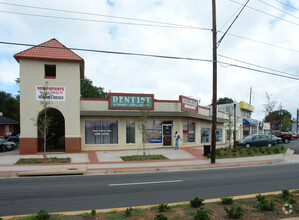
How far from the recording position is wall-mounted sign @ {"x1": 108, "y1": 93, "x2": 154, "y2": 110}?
20.2 metres

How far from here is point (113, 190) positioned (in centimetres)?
791

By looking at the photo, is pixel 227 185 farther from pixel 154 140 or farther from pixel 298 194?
pixel 154 140

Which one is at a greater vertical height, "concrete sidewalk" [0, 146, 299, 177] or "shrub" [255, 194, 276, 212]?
"shrub" [255, 194, 276, 212]

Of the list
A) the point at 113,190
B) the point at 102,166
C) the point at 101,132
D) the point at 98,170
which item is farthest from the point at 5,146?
the point at 113,190

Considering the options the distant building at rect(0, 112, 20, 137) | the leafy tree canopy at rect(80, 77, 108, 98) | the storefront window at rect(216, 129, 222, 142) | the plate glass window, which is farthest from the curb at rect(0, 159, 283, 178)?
the leafy tree canopy at rect(80, 77, 108, 98)

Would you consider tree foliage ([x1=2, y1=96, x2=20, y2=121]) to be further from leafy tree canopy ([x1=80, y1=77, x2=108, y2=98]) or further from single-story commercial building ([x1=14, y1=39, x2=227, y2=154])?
single-story commercial building ([x1=14, y1=39, x2=227, y2=154])

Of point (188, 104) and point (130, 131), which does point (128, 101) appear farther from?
point (188, 104)

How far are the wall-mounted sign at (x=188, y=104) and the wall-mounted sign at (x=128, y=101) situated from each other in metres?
2.93

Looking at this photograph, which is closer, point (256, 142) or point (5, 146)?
point (5, 146)

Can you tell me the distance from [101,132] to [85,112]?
233 cm

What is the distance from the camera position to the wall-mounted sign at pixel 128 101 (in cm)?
2016

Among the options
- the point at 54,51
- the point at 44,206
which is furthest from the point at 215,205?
the point at 54,51

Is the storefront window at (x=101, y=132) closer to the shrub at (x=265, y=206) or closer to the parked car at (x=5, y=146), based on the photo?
the parked car at (x=5, y=146)

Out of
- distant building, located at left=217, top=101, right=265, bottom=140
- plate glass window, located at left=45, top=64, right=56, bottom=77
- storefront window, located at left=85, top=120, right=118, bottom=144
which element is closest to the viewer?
plate glass window, located at left=45, top=64, right=56, bottom=77
